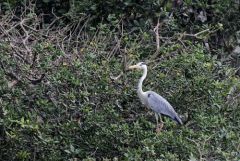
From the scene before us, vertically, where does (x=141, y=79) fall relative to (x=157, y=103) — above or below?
above

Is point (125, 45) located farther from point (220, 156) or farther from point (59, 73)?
point (220, 156)

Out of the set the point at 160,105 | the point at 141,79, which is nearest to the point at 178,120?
the point at 160,105

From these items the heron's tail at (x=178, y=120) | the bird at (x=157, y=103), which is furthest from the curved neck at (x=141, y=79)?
the heron's tail at (x=178, y=120)

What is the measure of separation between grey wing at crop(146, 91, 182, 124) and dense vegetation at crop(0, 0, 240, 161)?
11 centimetres

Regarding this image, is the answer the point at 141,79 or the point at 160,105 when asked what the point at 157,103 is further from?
the point at 141,79

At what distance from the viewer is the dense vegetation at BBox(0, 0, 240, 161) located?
4.93 m

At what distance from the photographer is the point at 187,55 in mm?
5711

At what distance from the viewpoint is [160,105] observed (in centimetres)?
530

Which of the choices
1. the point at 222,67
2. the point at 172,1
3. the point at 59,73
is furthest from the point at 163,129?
the point at 172,1

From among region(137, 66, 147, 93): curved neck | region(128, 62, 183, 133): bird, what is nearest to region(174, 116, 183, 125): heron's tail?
region(128, 62, 183, 133): bird

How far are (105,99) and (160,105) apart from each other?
396mm

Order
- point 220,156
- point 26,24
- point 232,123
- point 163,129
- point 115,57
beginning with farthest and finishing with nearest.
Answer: point 26,24 → point 115,57 → point 232,123 → point 163,129 → point 220,156

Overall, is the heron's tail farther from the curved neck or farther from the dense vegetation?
the curved neck

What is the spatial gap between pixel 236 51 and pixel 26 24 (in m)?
2.61
